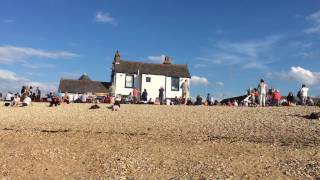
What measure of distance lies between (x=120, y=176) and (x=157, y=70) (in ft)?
165

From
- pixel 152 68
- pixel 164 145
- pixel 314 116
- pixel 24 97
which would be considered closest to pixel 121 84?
pixel 152 68

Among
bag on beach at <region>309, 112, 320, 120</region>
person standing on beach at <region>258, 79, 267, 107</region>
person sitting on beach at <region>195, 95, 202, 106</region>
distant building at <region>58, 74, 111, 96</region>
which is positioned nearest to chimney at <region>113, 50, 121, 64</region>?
distant building at <region>58, 74, 111, 96</region>

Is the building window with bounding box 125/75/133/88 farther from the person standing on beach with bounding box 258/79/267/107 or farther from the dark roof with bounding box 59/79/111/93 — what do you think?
the person standing on beach with bounding box 258/79/267/107

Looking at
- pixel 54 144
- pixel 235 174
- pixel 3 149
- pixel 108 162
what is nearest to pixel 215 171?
pixel 235 174

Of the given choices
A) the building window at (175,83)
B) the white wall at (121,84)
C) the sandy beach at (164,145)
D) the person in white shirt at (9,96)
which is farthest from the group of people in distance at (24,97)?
the building window at (175,83)

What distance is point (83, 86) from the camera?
68.3 m

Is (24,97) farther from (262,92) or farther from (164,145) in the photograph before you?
(164,145)

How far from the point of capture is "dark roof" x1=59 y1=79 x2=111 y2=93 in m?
67.6

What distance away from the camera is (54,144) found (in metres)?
21.1

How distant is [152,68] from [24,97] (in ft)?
104

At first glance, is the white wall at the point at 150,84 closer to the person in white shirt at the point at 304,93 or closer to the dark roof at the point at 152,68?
the dark roof at the point at 152,68

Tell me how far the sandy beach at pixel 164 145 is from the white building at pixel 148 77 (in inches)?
1411

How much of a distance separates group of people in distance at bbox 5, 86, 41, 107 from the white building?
2138 centimetres

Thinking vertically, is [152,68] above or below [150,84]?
above
